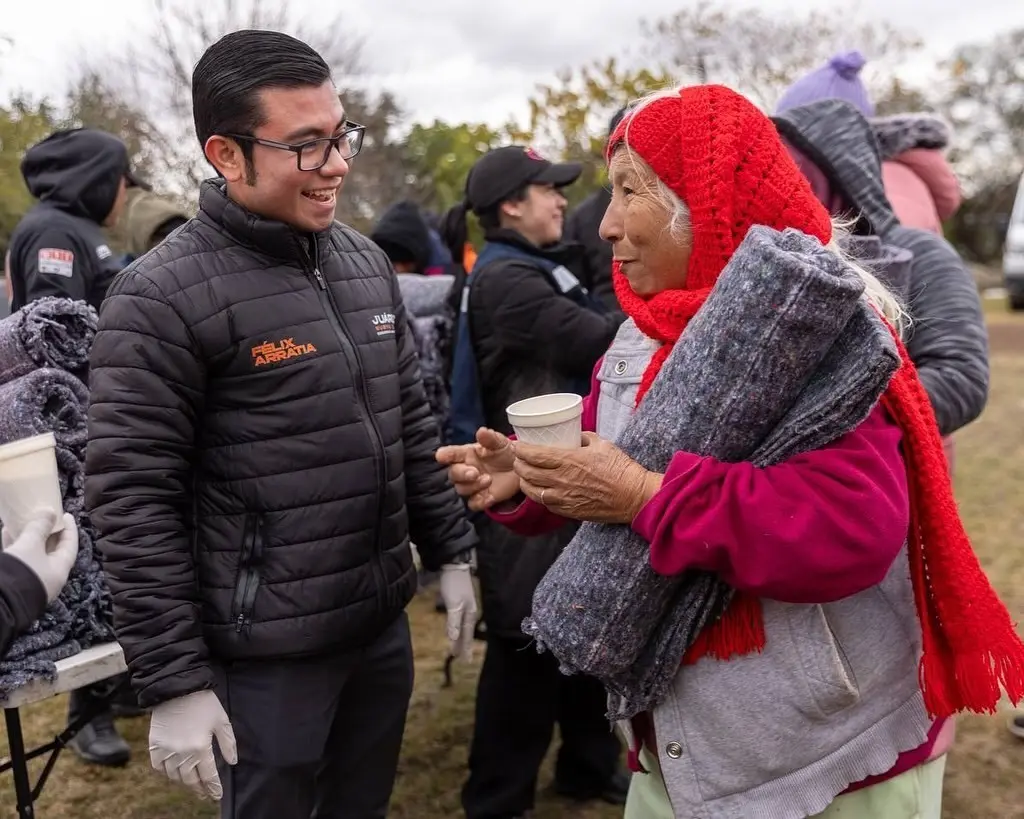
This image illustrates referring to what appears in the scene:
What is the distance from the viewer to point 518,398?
3.35 metres

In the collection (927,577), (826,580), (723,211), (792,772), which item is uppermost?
(723,211)

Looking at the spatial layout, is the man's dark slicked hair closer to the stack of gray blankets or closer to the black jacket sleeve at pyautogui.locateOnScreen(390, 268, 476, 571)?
the black jacket sleeve at pyautogui.locateOnScreen(390, 268, 476, 571)

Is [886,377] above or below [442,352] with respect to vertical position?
above

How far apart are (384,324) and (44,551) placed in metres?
0.90

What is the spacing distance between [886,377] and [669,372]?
0.31 m

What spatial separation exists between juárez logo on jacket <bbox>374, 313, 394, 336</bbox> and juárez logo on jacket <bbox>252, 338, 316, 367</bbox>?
0.24m

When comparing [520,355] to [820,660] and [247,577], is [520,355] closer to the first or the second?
[247,577]

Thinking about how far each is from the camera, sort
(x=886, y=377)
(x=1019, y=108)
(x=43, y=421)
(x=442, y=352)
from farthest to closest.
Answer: (x=1019, y=108), (x=442, y=352), (x=43, y=421), (x=886, y=377)

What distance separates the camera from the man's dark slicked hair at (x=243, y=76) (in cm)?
198

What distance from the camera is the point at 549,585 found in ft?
5.35

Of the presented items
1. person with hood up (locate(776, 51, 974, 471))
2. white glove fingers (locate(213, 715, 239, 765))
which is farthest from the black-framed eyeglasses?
person with hood up (locate(776, 51, 974, 471))

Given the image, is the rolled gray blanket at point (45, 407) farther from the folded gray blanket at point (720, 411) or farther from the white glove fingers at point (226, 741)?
the folded gray blanket at point (720, 411)

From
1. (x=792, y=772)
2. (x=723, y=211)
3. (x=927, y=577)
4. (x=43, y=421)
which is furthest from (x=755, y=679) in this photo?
(x=43, y=421)

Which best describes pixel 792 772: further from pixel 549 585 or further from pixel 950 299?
pixel 950 299
